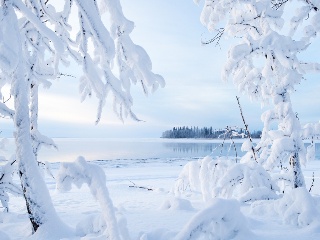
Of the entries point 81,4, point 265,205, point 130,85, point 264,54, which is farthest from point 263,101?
point 81,4

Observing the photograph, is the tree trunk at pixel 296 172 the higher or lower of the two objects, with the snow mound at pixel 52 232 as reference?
higher

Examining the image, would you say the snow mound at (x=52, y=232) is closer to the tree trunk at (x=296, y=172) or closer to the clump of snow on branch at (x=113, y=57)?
the clump of snow on branch at (x=113, y=57)

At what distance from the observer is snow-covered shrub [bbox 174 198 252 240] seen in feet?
7.68

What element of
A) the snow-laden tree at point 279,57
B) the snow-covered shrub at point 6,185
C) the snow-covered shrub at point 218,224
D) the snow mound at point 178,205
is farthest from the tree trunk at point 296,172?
the snow-covered shrub at point 6,185

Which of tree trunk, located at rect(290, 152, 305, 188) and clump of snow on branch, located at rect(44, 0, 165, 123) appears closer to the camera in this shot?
clump of snow on branch, located at rect(44, 0, 165, 123)

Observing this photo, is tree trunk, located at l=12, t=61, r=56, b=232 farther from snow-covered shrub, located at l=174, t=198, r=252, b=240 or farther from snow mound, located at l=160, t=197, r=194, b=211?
snow mound, located at l=160, t=197, r=194, b=211

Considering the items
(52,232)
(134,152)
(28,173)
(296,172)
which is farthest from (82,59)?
(134,152)

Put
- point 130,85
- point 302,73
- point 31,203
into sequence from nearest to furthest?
point 130,85 → point 31,203 → point 302,73

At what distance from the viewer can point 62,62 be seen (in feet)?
16.8

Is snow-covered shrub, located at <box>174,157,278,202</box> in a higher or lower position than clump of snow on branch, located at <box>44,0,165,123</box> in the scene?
lower

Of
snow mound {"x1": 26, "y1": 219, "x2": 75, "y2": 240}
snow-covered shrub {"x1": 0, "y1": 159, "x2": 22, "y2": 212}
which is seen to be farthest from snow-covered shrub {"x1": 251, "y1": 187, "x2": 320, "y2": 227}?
snow-covered shrub {"x1": 0, "y1": 159, "x2": 22, "y2": 212}

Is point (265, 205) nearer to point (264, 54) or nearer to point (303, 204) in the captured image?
point (303, 204)

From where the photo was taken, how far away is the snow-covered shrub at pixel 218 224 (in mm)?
2342

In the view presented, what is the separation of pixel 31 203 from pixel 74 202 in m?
5.34
